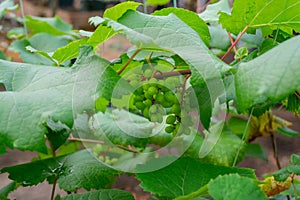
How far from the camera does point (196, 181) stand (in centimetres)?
65

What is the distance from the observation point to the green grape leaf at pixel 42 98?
50 cm

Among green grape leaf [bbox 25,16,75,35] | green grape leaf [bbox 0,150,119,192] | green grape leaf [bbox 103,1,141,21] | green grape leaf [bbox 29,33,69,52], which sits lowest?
green grape leaf [bbox 25,16,75,35]

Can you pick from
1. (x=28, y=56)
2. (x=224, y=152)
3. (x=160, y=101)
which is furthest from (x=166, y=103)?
(x=28, y=56)

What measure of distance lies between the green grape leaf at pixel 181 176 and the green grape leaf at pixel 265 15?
24cm

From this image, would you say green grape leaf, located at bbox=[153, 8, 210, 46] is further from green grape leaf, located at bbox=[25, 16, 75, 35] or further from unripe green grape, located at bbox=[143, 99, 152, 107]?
green grape leaf, located at bbox=[25, 16, 75, 35]

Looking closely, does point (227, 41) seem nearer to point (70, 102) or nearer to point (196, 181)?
point (196, 181)

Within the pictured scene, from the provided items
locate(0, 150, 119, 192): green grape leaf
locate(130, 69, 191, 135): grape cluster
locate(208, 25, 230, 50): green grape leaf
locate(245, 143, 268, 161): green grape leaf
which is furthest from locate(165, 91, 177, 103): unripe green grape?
locate(245, 143, 268, 161): green grape leaf

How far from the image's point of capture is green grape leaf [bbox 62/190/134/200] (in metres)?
0.70

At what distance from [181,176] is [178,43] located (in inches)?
8.1

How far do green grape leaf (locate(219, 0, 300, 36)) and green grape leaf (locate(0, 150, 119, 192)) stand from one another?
1.14 feet

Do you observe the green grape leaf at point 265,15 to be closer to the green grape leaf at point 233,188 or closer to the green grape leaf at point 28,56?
the green grape leaf at point 233,188

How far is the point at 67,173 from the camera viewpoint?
0.76m

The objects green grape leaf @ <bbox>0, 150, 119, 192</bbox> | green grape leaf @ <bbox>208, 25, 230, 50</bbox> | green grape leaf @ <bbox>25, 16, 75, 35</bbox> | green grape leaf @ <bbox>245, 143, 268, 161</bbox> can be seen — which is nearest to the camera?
green grape leaf @ <bbox>0, 150, 119, 192</bbox>

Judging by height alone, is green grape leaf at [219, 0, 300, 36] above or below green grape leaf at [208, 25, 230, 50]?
above
